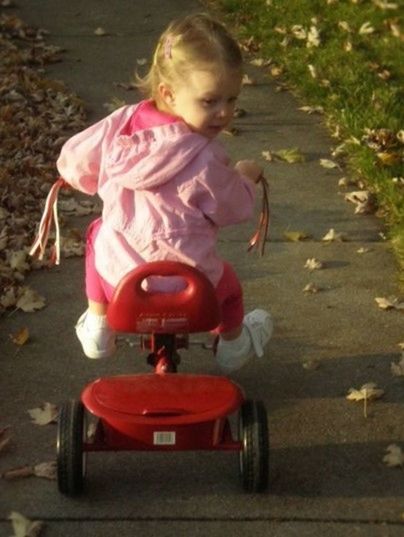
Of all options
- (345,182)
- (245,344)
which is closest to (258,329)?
(245,344)

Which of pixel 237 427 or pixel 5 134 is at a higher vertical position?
pixel 237 427

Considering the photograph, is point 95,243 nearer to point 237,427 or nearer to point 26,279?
point 237,427

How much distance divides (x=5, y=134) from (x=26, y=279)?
2469 mm

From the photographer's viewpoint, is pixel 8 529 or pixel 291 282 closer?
pixel 8 529

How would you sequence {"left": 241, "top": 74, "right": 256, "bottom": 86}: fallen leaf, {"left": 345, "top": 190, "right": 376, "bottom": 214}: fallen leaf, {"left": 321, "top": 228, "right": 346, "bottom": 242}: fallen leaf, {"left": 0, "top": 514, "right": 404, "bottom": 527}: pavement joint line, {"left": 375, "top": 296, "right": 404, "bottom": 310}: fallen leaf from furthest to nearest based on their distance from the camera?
{"left": 241, "top": 74, "right": 256, "bottom": 86}: fallen leaf → {"left": 345, "top": 190, "right": 376, "bottom": 214}: fallen leaf → {"left": 321, "top": 228, "right": 346, "bottom": 242}: fallen leaf → {"left": 375, "top": 296, "right": 404, "bottom": 310}: fallen leaf → {"left": 0, "top": 514, "right": 404, "bottom": 527}: pavement joint line

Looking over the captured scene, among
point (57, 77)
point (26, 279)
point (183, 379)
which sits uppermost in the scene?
point (183, 379)

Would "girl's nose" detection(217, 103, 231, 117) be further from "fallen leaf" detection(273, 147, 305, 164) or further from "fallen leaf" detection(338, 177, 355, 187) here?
"fallen leaf" detection(273, 147, 305, 164)

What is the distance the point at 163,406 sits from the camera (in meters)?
4.24

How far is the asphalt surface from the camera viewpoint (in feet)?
14.1

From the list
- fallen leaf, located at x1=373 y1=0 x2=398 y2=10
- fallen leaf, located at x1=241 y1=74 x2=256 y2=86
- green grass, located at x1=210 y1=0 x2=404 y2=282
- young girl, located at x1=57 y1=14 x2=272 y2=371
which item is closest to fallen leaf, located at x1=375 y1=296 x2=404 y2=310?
green grass, located at x1=210 y1=0 x2=404 y2=282

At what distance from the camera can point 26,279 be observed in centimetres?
624

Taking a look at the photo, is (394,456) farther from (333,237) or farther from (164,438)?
(333,237)

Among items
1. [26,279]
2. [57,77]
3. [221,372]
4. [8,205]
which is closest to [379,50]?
[57,77]

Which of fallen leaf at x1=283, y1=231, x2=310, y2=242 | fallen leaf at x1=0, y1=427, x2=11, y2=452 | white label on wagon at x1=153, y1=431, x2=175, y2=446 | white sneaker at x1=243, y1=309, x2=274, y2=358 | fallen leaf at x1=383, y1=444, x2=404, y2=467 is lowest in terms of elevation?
fallen leaf at x1=283, y1=231, x2=310, y2=242
